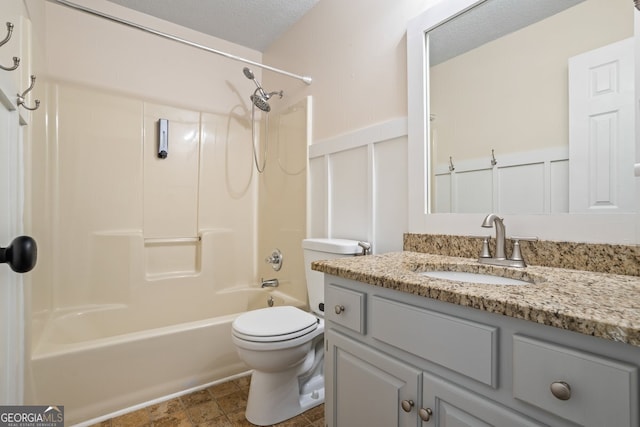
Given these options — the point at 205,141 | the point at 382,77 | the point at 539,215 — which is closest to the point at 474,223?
the point at 539,215

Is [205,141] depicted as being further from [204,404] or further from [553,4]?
[553,4]

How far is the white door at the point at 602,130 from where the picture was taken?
33.5 inches

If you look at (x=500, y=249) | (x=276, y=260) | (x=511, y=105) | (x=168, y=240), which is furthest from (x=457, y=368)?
(x=168, y=240)

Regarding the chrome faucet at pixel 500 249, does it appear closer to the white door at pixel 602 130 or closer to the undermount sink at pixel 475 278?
the undermount sink at pixel 475 278

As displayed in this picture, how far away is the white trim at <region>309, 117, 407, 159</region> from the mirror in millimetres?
162

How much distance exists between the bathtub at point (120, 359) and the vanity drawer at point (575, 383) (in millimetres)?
1484

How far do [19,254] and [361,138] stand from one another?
56.6 inches

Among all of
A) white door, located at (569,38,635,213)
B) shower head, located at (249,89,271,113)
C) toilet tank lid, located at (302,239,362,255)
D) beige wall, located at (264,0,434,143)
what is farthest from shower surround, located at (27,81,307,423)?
white door, located at (569,38,635,213)

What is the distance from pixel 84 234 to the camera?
1948 mm

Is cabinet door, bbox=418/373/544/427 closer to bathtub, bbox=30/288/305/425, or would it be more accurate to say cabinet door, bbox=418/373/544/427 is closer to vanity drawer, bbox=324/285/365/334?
vanity drawer, bbox=324/285/365/334

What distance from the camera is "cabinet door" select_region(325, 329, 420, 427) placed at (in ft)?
2.56

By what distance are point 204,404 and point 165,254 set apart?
1.10 metres

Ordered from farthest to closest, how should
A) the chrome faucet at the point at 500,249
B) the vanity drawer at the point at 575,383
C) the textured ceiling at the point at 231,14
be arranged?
1. the textured ceiling at the point at 231,14
2. the chrome faucet at the point at 500,249
3. the vanity drawer at the point at 575,383

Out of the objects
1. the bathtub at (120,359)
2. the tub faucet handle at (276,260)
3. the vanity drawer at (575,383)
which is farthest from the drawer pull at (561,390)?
the tub faucet handle at (276,260)
